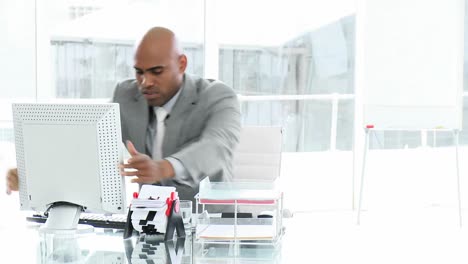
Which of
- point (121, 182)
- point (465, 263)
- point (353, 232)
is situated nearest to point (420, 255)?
point (465, 263)

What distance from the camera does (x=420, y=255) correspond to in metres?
2.37

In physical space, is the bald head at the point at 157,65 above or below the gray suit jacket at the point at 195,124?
above

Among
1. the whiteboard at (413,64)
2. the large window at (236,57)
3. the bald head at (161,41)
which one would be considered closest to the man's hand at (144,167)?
the bald head at (161,41)

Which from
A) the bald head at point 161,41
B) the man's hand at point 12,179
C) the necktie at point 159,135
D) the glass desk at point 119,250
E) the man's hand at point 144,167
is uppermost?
the bald head at point 161,41

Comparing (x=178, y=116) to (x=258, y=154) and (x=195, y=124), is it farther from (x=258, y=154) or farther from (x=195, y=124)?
(x=258, y=154)

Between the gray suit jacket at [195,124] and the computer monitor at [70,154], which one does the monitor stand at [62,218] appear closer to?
the computer monitor at [70,154]

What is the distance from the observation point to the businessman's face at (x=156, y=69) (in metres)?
2.94

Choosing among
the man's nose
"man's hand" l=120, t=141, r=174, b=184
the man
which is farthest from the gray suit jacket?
"man's hand" l=120, t=141, r=174, b=184

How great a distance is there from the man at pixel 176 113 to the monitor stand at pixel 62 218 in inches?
15.9

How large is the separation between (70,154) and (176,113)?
65cm

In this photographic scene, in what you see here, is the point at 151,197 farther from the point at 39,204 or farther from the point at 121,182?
the point at 39,204

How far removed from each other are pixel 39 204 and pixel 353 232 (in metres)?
1.04

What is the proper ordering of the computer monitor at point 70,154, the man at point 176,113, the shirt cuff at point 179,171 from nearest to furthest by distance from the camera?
the computer monitor at point 70,154 → the shirt cuff at point 179,171 → the man at point 176,113

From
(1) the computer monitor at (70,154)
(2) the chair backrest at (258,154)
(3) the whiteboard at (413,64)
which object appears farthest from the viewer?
(3) the whiteboard at (413,64)
